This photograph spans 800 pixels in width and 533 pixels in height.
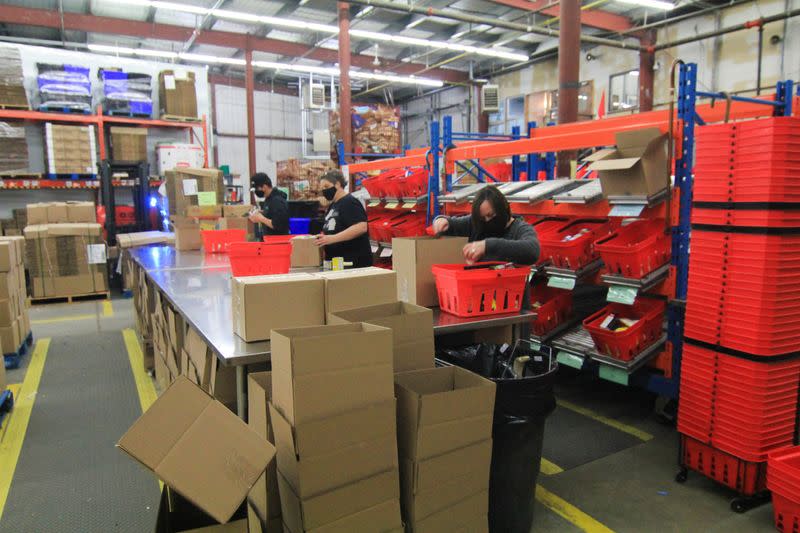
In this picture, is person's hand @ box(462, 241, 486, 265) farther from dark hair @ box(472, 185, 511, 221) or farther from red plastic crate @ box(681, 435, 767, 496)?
red plastic crate @ box(681, 435, 767, 496)

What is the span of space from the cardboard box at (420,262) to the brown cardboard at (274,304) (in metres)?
0.63

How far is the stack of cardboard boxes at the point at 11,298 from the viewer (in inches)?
178

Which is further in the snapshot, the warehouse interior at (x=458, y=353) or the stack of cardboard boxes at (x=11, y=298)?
the stack of cardboard boxes at (x=11, y=298)

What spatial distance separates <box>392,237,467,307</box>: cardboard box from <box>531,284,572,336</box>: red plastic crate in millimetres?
1278

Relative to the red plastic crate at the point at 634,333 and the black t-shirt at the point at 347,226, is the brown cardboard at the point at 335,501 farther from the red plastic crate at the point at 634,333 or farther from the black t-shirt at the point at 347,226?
the black t-shirt at the point at 347,226

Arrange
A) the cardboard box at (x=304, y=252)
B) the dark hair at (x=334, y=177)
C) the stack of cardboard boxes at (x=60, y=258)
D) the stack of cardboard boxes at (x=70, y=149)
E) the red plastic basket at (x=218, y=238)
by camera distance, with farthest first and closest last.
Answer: the stack of cardboard boxes at (x=70, y=149) < the stack of cardboard boxes at (x=60, y=258) < the red plastic basket at (x=218, y=238) < the dark hair at (x=334, y=177) < the cardboard box at (x=304, y=252)

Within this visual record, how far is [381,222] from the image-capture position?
6.23 meters

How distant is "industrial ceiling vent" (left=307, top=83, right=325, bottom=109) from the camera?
41.5ft

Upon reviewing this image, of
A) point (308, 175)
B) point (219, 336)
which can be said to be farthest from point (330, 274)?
point (308, 175)

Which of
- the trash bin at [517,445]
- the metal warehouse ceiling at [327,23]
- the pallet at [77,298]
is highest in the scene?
the metal warehouse ceiling at [327,23]

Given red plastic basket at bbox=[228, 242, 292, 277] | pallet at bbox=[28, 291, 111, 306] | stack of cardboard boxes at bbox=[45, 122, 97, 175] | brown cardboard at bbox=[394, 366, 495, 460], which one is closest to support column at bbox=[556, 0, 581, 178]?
red plastic basket at bbox=[228, 242, 292, 277]

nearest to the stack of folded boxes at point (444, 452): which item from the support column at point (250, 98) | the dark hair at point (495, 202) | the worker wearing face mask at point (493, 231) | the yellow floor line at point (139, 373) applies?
the worker wearing face mask at point (493, 231)

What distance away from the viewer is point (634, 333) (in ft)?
10.9

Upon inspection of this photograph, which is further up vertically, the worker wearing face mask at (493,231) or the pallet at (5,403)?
the worker wearing face mask at (493,231)
